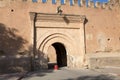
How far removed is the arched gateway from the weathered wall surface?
44 cm

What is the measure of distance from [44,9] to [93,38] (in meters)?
3.86

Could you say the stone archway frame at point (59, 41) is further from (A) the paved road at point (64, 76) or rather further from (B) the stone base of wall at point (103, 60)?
(A) the paved road at point (64, 76)

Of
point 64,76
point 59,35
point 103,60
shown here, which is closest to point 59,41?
point 59,35

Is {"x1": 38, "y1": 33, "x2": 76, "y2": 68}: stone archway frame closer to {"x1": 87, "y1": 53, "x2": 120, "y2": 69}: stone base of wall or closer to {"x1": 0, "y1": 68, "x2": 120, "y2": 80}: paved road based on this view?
{"x1": 87, "y1": 53, "x2": 120, "y2": 69}: stone base of wall

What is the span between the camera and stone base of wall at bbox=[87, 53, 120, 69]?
1523cm

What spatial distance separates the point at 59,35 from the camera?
50.1ft

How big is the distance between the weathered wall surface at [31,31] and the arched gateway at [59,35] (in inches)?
17.3

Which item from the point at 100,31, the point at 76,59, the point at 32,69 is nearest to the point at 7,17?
the point at 32,69

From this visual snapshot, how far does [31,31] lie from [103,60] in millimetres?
5132

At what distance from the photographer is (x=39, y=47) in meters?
14.6

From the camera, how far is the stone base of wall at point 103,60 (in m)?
15.2

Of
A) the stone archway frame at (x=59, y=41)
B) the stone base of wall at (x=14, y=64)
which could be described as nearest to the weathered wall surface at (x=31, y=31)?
the stone base of wall at (x=14, y=64)

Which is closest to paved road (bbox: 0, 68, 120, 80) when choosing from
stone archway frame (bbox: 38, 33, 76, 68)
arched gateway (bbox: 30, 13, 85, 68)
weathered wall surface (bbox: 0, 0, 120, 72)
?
weathered wall surface (bbox: 0, 0, 120, 72)

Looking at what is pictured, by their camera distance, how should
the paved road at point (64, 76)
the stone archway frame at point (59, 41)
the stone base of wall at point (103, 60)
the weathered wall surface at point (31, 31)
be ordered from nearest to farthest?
the paved road at point (64, 76) < the weathered wall surface at point (31, 31) < the stone archway frame at point (59, 41) < the stone base of wall at point (103, 60)
